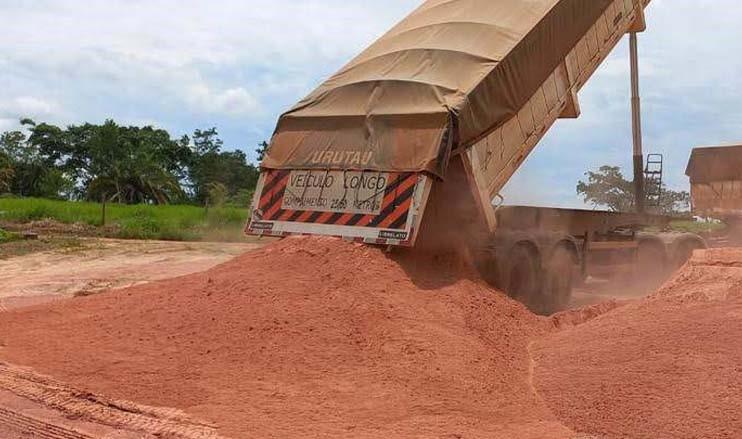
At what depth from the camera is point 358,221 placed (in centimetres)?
810

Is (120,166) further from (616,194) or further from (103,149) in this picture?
(616,194)

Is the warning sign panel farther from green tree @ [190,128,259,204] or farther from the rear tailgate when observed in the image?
green tree @ [190,128,259,204]

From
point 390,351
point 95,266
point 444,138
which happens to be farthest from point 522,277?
point 95,266

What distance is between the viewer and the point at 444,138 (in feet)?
26.1

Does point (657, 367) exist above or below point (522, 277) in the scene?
below

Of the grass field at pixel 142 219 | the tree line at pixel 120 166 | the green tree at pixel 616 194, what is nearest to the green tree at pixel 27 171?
the tree line at pixel 120 166

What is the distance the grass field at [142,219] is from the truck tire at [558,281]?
1551 cm

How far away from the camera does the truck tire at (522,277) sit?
365 inches

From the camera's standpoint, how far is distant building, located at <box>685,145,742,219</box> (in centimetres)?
1387

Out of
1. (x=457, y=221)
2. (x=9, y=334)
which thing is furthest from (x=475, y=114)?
(x=9, y=334)

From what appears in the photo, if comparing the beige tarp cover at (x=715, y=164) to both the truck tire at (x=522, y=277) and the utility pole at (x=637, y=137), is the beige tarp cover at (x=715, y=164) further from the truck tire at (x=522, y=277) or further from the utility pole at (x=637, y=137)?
the truck tire at (x=522, y=277)

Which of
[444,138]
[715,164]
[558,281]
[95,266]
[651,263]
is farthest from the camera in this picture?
[95,266]

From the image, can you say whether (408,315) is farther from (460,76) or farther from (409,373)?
(460,76)

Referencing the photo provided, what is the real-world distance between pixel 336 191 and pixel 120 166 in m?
36.1
